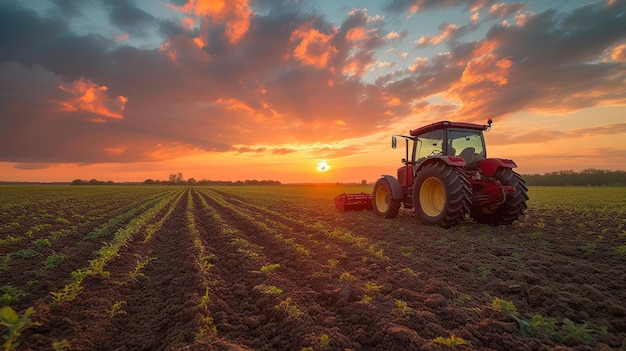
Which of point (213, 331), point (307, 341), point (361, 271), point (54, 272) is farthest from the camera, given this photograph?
point (54, 272)

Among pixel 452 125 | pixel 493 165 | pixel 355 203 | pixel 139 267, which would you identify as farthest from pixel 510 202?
pixel 139 267

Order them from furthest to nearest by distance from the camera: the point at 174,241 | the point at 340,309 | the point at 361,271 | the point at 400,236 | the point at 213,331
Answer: the point at 174,241
the point at 400,236
the point at 361,271
the point at 340,309
the point at 213,331

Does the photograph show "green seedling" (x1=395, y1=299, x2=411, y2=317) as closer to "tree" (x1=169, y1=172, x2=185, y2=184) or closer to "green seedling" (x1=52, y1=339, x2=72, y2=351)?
"green seedling" (x1=52, y1=339, x2=72, y2=351)

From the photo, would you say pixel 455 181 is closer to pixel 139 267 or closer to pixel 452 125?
pixel 452 125

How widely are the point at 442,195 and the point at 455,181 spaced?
126 centimetres

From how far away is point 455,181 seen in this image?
24.1ft

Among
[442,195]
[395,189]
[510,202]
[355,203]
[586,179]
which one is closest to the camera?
[510,202]

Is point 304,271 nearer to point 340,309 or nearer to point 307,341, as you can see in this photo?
point 340,309

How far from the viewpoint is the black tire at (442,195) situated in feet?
23.9

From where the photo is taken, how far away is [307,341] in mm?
2924

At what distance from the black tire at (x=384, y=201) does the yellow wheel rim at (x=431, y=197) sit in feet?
4.13

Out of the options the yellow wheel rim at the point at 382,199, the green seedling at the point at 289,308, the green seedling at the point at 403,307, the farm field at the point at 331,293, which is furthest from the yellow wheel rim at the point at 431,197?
the green seedling at the point at 289,308

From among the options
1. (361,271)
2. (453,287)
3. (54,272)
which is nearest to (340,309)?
(361,271)

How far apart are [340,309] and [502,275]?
257 centimetres
